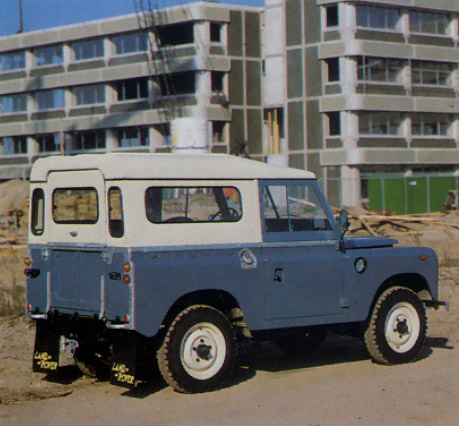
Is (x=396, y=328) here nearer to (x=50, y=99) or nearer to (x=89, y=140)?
(x=89, y=140)

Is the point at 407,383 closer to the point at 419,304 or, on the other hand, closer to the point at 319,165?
the point at 419,304

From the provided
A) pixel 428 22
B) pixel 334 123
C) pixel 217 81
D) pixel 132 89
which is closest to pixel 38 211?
pixel 334 123

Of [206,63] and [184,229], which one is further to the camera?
[206,63]

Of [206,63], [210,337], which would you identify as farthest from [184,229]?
[206,63]

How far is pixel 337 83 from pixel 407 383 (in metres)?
56.1

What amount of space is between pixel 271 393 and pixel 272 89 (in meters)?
66.2

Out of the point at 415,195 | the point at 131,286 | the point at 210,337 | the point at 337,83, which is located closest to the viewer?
the point at 131,286

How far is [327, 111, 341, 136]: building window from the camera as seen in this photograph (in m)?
65.6

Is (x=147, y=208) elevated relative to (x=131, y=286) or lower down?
elevated

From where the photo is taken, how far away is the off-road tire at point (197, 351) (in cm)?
955

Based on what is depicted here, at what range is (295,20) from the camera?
67.6 m

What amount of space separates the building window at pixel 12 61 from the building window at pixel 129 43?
40.0 ft

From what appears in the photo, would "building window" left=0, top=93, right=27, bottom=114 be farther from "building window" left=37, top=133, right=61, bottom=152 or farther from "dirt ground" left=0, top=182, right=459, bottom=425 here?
"dirt ground" left=0, top=182, right=459, bottom=425

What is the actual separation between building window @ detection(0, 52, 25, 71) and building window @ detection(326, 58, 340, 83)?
32.1 m
